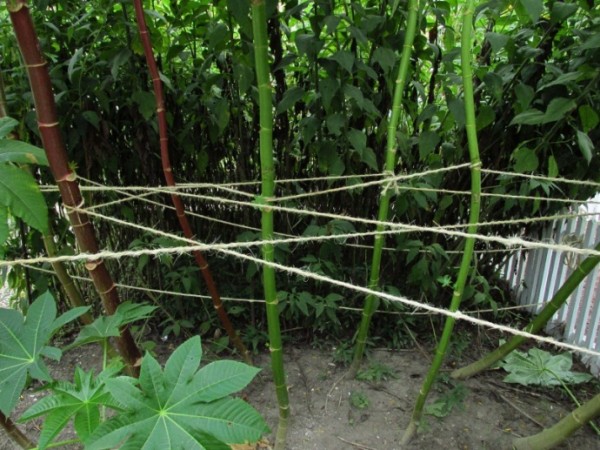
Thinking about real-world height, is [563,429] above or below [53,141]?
below

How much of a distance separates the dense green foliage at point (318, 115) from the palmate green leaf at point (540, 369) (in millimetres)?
287

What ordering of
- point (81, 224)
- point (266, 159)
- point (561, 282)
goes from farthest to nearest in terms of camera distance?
point (561, 282) < point (266, 159) < point (81, 224)

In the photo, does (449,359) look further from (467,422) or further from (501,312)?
(501,312)

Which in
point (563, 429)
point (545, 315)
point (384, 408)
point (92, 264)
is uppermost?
point (92, 264)

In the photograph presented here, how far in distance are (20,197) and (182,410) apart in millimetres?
468

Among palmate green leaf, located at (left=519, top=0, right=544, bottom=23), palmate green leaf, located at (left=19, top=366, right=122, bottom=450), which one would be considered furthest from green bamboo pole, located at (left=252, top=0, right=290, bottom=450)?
palmate green leaf, located at (left=519, top=0, right=544, bottom=23)

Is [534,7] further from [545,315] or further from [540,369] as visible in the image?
[540,369]

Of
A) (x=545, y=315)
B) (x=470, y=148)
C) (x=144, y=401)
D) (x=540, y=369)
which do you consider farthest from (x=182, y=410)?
(x=540, y=369)

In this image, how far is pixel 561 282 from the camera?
200 cm

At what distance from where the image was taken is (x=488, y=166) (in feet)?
5.75

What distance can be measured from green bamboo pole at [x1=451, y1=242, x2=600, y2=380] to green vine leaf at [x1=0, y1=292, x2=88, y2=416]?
1.28 m

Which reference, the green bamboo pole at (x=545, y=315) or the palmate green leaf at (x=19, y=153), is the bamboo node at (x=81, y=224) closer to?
the palmate green leaf at (x=19, y=153)

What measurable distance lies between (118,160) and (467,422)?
1681 millimetres

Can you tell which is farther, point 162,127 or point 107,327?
point 162,127
